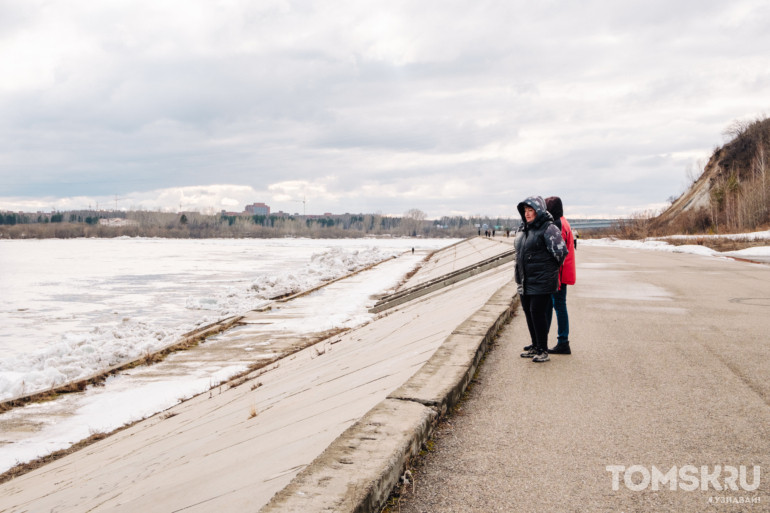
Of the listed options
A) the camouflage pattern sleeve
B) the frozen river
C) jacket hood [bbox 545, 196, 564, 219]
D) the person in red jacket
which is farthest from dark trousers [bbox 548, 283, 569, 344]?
the frozen river

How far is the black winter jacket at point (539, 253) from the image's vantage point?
19.2ft

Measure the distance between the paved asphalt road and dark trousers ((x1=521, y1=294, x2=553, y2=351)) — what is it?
26 cm

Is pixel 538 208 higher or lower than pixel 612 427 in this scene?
higher

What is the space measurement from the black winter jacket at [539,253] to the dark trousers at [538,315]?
0.09m

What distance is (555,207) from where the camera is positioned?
620 centimetres

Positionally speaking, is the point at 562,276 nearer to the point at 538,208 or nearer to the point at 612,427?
the point at 538,208

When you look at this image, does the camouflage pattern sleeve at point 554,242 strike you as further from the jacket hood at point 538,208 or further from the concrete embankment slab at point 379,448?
the concrete embankment slab at point 379,448

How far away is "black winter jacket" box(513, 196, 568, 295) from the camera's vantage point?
230 inches

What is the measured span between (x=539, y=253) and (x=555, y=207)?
0.60 m

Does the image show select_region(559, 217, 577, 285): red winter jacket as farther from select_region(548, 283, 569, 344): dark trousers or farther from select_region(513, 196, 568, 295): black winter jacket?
select_region(513, 196, 568, 295): black winter jacket

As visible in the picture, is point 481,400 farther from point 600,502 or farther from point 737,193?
point 737,193

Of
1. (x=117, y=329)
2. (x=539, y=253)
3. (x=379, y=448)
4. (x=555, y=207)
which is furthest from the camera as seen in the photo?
(x=117, y=329)

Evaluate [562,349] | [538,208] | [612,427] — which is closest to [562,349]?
[562,349]

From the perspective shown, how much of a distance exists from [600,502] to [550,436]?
951mm
